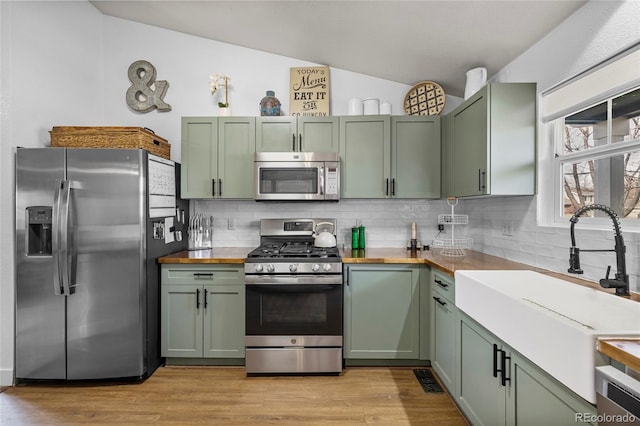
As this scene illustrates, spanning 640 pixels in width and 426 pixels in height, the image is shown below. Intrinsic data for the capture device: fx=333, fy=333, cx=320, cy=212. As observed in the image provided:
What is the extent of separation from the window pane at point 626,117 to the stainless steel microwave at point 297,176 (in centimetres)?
Answer: 183

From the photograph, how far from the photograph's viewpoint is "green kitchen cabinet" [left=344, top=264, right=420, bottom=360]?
2.67m

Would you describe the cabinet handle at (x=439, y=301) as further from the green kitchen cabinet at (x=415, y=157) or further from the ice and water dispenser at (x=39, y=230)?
the ice and water dispenser at (x=39, y=230)

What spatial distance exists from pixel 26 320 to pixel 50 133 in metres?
1.41

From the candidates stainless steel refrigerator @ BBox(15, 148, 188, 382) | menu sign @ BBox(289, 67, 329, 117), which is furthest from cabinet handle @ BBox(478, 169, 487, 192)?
stainless steel refrigerator @ BBox(15, 148, 188, 382)

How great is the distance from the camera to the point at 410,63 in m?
2.91

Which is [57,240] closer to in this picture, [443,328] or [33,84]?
[33,84]

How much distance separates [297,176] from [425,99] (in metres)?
1.43

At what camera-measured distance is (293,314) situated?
258 cm

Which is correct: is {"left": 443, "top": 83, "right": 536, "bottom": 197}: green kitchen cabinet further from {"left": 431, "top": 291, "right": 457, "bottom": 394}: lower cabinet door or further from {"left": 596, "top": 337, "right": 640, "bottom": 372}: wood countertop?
{"left": 596, "top": 337, "right": 640, "bottom": 372}: wood countertop

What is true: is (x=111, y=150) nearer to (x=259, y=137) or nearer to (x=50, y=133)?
(x=50, y=133)

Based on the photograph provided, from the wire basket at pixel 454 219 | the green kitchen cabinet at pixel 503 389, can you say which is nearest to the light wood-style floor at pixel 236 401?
the green kitchen cabinet at pixel 503 389

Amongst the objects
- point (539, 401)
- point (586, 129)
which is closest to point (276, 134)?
point (586, 129)

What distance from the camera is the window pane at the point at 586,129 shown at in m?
1.89

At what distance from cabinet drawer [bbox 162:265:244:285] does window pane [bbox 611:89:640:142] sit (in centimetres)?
257
